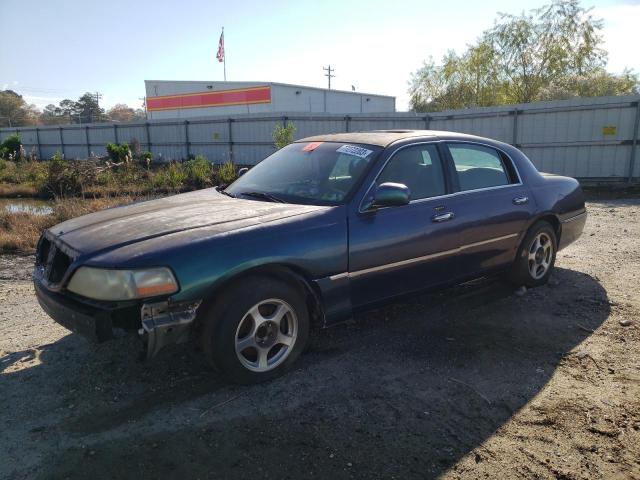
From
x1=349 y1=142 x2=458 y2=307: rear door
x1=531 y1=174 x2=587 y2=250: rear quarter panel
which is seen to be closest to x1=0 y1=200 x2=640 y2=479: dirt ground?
x1=349 y1=142 x2=458 y2=307: rear door

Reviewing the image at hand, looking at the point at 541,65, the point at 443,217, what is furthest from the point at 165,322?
the point at 541,65

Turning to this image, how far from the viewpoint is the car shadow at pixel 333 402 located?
2473mm

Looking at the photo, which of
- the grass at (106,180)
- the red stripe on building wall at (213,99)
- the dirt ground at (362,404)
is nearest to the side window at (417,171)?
the dirt ground at (362,404)

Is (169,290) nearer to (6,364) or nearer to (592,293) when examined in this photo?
(6,364)

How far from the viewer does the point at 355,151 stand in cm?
396

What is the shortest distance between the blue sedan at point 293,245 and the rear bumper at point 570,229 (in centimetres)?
48

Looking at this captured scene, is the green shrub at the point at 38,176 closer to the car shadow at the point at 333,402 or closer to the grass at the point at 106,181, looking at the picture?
the grass at the point at 106,181

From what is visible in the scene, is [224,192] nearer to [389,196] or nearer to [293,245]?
[293,245]

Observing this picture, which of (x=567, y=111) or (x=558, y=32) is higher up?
(x=558, y=32)

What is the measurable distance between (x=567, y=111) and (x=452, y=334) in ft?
40.0

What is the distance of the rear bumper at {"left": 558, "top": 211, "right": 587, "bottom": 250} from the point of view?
524 centimetres

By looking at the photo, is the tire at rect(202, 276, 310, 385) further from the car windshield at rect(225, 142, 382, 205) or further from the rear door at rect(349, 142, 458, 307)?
the car windshield at rect(225, 142, 382, 205)

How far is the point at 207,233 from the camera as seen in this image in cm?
305

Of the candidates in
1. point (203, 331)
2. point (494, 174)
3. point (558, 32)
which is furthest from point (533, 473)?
point (558, 32)
